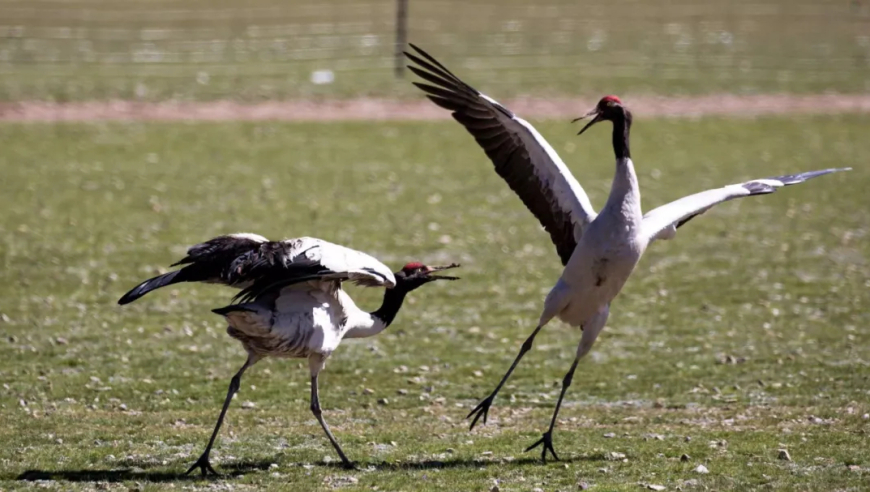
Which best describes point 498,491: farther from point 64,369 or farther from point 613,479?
point 64,369

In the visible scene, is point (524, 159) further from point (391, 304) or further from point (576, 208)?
point (391, 304)

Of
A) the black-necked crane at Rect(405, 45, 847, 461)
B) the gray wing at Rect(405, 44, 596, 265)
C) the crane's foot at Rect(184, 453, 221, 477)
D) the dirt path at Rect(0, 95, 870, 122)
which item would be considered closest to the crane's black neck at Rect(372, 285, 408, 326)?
the black-necked crane at Rect(405, 45, 847, 461)

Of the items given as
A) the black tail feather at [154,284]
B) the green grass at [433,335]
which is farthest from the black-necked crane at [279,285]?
the green grass at [433,335]

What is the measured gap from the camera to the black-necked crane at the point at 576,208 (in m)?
9.68

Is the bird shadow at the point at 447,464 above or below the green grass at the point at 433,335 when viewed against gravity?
above

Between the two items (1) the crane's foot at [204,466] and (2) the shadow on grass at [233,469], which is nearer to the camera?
(2) the shadow on grass at [233,469]

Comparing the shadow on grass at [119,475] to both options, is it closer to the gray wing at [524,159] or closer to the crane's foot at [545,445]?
the crane's foot at [545,445]

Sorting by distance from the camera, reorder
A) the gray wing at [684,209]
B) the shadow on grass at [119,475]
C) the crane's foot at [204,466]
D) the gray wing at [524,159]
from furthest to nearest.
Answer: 1. the gray wing at [524,159]
2. the gray wing at [684,209]
3. the crane's foot at [204,466]
4. the shadow on grass at [119,475]

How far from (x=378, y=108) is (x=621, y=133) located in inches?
875

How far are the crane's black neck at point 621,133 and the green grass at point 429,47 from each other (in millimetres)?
23120

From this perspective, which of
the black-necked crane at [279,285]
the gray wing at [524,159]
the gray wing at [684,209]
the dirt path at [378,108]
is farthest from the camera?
the dirt path at [378,108]

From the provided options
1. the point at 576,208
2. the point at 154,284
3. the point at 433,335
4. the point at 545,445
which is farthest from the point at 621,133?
the point at 433,335

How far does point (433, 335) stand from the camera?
45.4 ft

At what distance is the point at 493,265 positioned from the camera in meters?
17.1
